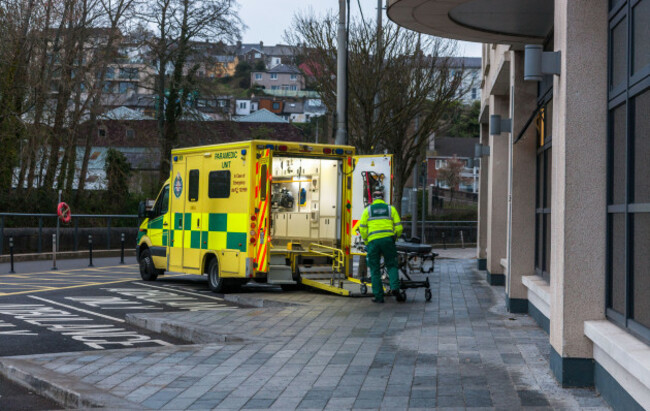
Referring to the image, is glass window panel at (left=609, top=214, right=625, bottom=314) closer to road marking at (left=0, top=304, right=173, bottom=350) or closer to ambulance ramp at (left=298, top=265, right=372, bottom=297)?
road marking at (left=0, top=304, right=173, bottom=350)

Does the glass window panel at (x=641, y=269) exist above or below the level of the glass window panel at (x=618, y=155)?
below

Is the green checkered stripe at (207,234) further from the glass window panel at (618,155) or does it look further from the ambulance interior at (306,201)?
the glass window panel at (618,155)

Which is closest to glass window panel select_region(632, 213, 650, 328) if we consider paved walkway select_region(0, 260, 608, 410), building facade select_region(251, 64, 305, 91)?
paved walkway select_region(0, 260, 608, 410)

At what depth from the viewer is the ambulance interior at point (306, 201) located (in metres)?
16.9

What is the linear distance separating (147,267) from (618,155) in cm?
1451

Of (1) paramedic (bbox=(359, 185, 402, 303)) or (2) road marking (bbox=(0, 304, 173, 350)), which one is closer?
(2) road marking (bbox=(0, 304, 173, 350))

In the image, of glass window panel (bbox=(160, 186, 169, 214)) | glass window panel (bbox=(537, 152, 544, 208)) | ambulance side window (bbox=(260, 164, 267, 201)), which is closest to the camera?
glass window panel (bbox=(537, 152, 544, 208))

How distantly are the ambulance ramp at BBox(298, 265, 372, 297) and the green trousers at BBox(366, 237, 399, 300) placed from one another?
104 cm

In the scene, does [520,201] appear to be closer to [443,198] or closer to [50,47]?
[50,47]

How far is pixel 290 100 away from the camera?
14338 centimetres

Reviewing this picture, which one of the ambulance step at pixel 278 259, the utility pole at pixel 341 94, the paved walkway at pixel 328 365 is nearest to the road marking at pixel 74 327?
the paved walkway at pixel 328 365

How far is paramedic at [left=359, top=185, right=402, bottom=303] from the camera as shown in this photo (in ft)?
46.4

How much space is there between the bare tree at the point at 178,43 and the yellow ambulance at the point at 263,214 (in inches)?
779

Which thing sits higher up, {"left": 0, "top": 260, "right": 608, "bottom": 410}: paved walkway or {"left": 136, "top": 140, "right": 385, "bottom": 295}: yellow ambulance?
{"left": 136, "top": 140, "right": 385, "bottom": 295}: yellow ambulance
